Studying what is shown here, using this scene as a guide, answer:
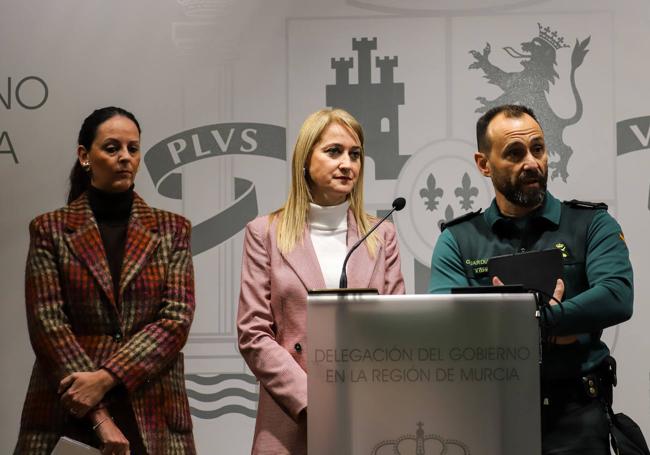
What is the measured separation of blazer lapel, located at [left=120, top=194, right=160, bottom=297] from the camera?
333cm

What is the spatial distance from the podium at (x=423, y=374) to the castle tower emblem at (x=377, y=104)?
2.32 m

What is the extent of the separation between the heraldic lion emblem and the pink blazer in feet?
4.75

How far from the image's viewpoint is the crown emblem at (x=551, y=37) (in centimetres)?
447

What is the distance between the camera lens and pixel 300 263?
3.13 meters

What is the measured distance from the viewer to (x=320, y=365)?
7.34ft

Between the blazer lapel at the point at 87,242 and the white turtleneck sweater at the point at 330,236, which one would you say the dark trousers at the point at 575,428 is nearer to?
the white turtleneck sweater at the point at 330,236

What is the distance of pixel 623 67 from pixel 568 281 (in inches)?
73.9

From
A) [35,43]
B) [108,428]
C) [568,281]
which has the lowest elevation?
[108,428]

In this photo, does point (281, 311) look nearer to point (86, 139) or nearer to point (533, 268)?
point (533, 268)

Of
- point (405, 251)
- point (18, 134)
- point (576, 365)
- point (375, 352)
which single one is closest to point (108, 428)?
point (375, 352)

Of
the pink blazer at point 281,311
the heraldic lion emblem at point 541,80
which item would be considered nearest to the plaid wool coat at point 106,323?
the pink blazer at point 281,311

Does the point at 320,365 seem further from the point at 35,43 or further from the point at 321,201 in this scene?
the point at 35,43

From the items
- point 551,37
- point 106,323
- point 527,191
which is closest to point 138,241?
point 106,323

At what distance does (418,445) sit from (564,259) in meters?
1.02
